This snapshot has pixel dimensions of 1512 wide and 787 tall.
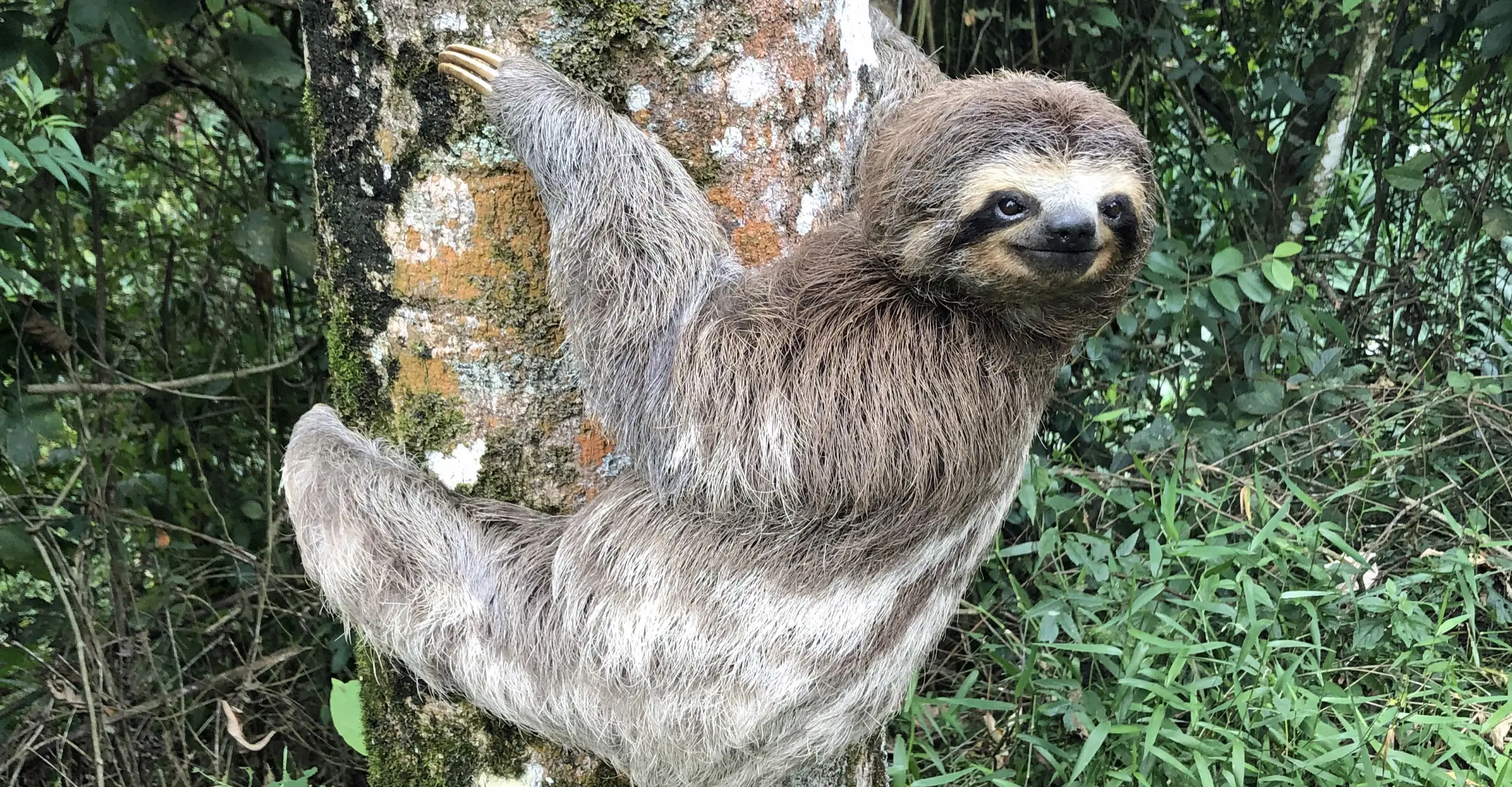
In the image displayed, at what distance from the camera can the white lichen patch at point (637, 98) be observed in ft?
8.34

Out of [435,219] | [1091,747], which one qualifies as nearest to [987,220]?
[435,219]

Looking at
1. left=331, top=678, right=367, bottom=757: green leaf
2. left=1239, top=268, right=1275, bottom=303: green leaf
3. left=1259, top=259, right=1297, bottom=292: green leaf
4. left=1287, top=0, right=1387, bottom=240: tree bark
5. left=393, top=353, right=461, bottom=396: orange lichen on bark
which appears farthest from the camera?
left=1287, top=0, right=1387, bottom=240: tree bark

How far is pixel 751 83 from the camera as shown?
255 centimetres

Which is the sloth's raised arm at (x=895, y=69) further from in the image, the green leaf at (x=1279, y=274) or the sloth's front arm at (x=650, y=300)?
the green leaf at (x=1279, y=274)

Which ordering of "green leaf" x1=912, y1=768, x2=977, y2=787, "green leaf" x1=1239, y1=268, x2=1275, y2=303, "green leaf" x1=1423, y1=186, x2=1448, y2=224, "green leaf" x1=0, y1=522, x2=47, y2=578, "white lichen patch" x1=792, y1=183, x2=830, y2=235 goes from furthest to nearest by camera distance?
1. "green leaf" x1=1423, y1=186, x2=1448, y2=224
2. "green leaf" x1=1239, y1=268, x2=1275, y2=303
3. "green leaf" x1=0, y1=522, x2=47, y2=578
4. "green leaf" x1=912, y1=768, x2=977, y2=787
5. "white lichen patch" x1=792, y1=183, x2=830, y2=235

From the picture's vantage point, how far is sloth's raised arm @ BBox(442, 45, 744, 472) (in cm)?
240

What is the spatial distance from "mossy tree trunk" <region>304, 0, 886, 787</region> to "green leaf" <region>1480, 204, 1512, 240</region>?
438 centimetres

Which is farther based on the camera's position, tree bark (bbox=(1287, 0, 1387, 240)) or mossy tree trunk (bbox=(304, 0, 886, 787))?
tree bark (bbox=(1287, 0, 1387, 240))

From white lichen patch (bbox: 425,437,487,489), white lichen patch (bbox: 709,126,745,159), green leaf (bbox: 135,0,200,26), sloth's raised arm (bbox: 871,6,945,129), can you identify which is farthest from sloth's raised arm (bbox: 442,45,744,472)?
green leaf (bbox: 135,0,200,26)

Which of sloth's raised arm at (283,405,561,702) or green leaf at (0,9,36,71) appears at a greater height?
green leaf at (0,9,36,71)

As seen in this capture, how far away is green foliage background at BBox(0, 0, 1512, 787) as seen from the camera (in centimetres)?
367

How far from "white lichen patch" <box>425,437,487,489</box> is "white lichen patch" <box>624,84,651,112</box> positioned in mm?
958

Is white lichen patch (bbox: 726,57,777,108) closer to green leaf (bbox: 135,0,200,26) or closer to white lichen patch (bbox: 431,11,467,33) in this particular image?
white lichen patch (bbox: 431,11,467,33)

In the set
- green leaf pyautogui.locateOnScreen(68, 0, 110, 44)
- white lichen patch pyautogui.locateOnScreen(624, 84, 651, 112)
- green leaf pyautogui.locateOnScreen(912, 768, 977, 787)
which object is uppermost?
green leaf pyautogui.locateOnScreen(68, 0, 110, 44)
